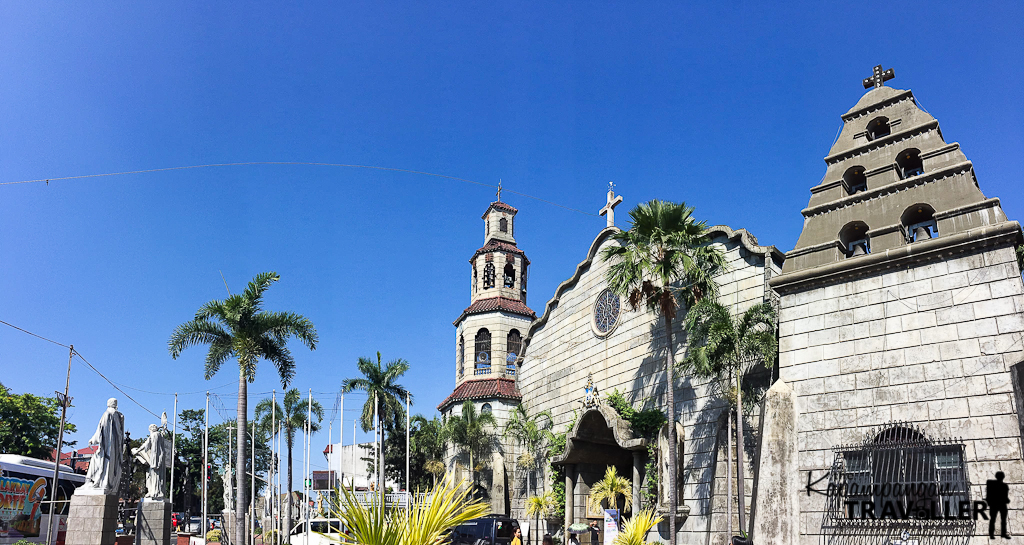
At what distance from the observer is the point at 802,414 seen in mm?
17375

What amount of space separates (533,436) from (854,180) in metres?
22.2

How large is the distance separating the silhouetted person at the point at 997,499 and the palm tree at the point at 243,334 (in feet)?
70.6

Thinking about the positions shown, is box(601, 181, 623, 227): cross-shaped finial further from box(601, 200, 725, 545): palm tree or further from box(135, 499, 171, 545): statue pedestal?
box(135, 499, 171, 545): statue pedestal

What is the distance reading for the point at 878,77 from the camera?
20.6 meters

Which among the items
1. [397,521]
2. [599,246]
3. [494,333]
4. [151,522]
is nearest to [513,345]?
[494,333]

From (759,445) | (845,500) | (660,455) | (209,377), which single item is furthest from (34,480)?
(845,500)

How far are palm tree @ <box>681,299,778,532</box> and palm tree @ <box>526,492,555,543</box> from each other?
37.6ft

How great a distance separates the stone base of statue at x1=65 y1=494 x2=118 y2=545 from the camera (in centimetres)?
1808

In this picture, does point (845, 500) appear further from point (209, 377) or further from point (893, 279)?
point (209, 377)

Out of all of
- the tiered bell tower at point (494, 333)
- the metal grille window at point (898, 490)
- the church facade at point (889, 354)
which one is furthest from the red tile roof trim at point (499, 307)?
the metal grille window at point (898, 490)

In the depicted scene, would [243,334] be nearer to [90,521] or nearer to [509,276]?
[90,521]

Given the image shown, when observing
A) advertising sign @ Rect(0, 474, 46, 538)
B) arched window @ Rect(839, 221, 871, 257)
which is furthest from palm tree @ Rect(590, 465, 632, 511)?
advertising sign @ Rect(0, 474, 46, 538)

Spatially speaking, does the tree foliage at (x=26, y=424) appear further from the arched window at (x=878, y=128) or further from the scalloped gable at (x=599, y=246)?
the arched window at (x=878, y=128)

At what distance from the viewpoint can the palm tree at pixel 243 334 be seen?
2606 centimetres
